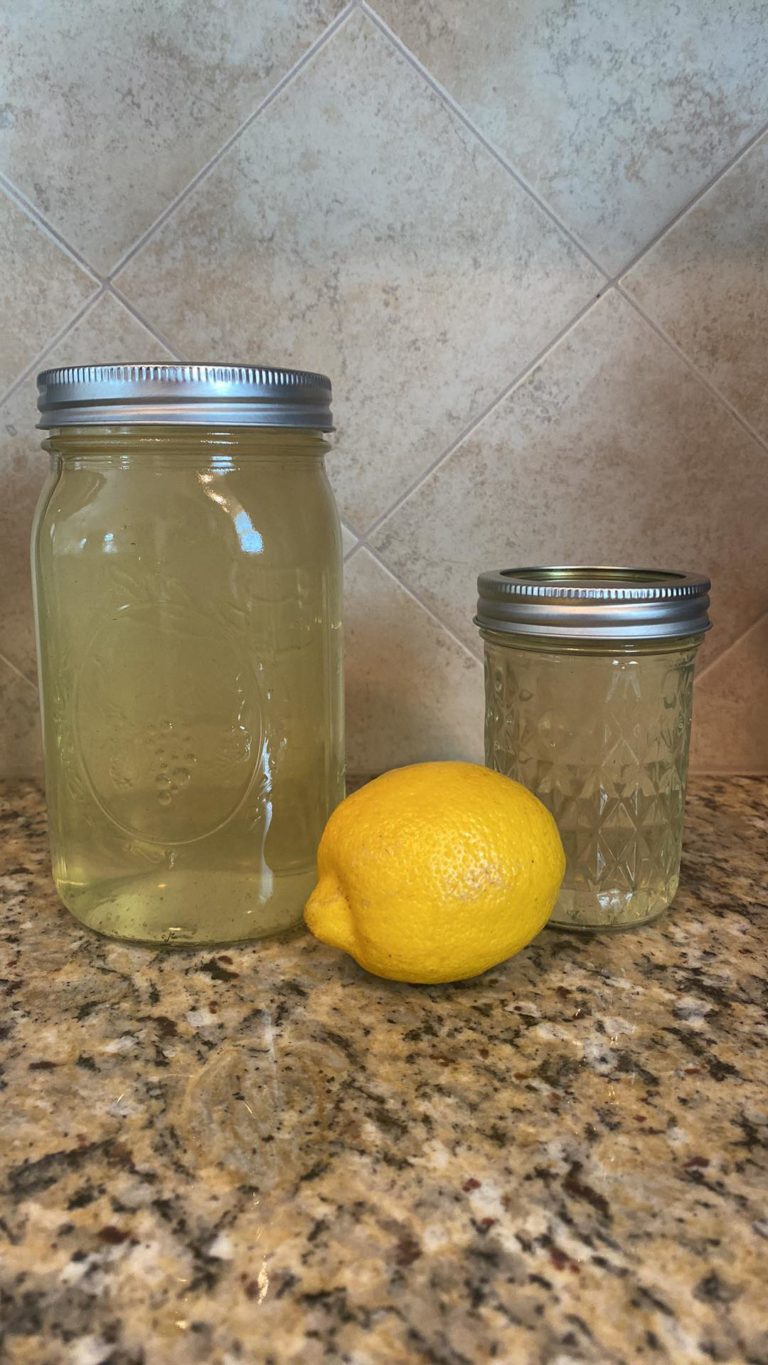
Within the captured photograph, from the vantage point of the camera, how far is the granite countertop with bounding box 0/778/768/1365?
0.35 m

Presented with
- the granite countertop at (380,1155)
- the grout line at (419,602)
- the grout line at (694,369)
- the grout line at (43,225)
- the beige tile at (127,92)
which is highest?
the beige tile at (127,92)

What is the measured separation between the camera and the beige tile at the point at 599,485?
2.61 ft

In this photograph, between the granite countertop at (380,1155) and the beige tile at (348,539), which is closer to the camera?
the granite countertop at (380,1155)

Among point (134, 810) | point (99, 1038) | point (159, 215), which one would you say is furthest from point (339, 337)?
point (99, 1038)

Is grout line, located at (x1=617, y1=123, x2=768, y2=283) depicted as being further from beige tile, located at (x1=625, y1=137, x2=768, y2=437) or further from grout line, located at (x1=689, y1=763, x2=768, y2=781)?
grout line, located at (x1=689, y1=763, x2=768, y2=781)

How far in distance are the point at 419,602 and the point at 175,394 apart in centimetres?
35

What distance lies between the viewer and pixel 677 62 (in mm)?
741

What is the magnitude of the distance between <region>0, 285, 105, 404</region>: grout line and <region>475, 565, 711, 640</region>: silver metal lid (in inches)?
15.4

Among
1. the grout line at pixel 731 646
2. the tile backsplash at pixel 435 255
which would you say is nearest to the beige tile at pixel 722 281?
the tile backsplash at pixel 435 255

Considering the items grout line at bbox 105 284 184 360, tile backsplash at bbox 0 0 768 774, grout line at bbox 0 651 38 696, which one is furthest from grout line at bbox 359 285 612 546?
grout line at bbox 0 651 38 696

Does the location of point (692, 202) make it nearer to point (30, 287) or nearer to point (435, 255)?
point (435, 255)

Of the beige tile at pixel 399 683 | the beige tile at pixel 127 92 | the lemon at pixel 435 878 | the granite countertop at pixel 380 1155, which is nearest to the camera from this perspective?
the granite countertop at pixel 380 1155

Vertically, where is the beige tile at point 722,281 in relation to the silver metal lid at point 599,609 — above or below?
above

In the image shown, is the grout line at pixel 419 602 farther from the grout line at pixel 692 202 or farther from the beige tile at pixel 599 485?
the grout line at pixel 692 202
